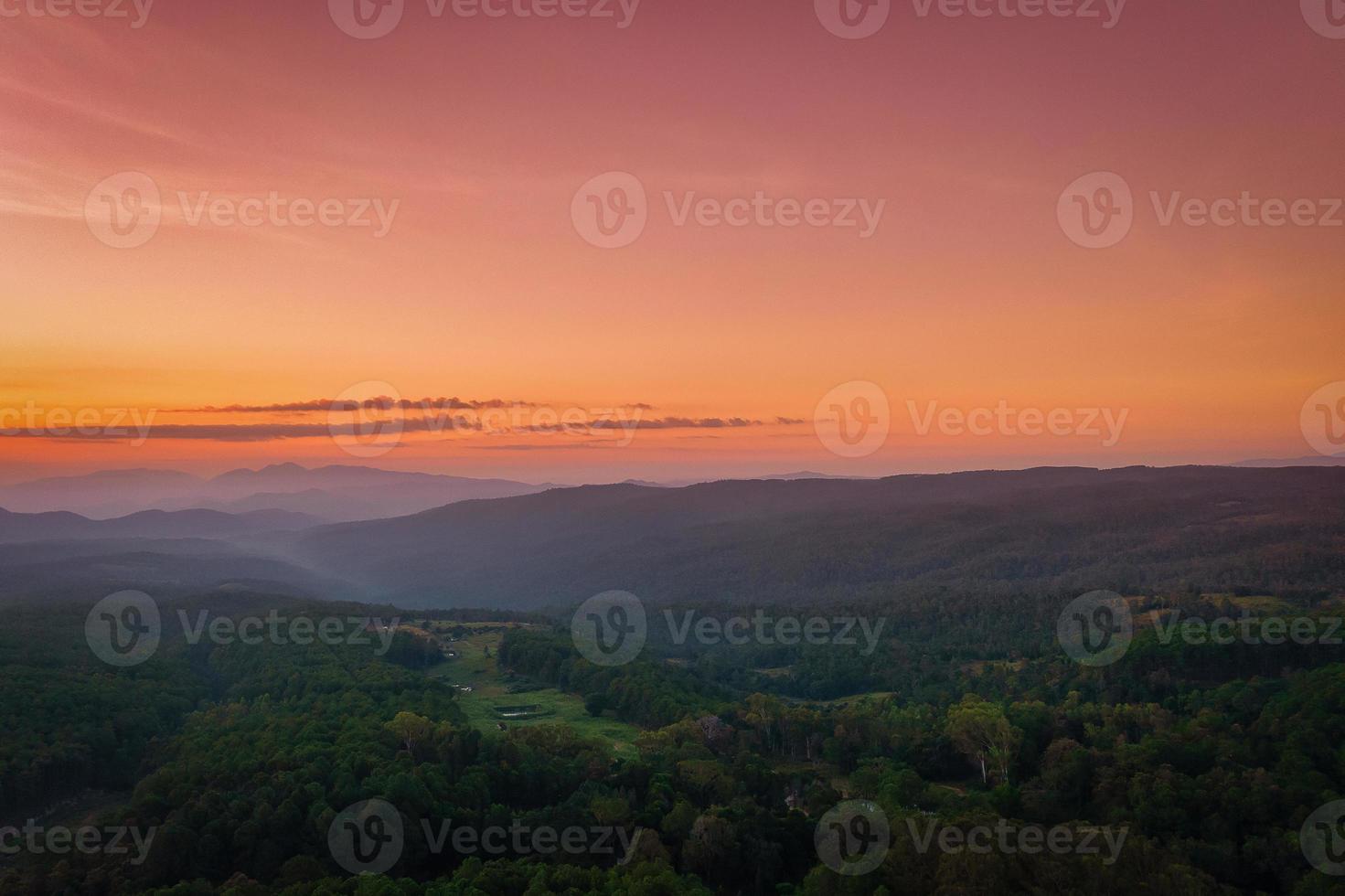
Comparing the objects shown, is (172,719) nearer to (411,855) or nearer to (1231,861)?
(411,855)

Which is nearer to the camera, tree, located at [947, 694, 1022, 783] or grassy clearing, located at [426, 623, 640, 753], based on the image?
tree, located at [947, 694, 1022, 783]

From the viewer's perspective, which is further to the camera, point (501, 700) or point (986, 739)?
point (501, 700)

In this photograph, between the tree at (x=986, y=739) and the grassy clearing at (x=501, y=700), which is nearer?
the tree at (x=986, y=739)

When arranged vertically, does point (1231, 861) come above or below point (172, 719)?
above

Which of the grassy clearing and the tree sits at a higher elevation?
the tree

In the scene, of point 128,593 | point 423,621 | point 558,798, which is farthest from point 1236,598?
point 128,593

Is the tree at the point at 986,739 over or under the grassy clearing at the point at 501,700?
over

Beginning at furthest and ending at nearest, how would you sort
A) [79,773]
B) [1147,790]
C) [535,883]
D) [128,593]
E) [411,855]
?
[128,593] < [79,773] < [1147,790] < [411,855] < [535,883]

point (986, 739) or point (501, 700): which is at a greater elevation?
point (986, 739)
